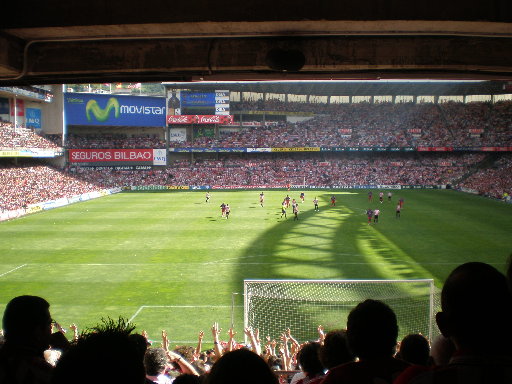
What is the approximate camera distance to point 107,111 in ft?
201

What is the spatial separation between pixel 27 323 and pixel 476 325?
2941 mm

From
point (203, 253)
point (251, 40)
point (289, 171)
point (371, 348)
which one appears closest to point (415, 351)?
point (371, 348)

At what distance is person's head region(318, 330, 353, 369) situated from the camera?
3488 millimetres

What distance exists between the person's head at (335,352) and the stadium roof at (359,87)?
61.4 meters

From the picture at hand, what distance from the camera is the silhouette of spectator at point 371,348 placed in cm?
250

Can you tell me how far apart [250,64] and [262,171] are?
5867cm

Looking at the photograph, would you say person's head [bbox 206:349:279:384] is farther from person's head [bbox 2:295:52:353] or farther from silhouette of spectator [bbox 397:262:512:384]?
person's head [bbox 2:295:52:353]

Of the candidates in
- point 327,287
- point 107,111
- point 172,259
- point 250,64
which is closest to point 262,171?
point 107,111

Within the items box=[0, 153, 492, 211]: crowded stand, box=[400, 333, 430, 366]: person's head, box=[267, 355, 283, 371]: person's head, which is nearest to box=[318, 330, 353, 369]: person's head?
box=[400, 333, 430, 366]: person's head

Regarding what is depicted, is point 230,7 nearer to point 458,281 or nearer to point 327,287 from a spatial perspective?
point 458,281

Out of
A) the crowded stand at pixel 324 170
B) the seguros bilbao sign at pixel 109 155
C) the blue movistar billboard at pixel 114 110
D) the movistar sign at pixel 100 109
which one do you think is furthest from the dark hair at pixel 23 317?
the movistar sign at pixel 100 109

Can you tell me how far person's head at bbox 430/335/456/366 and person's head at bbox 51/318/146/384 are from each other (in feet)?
8.37

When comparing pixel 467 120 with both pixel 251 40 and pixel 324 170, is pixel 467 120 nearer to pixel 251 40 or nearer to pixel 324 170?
pixel 324 170

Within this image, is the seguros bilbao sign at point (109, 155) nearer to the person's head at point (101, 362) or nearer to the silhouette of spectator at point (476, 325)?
the person's head at point (101, 362)
